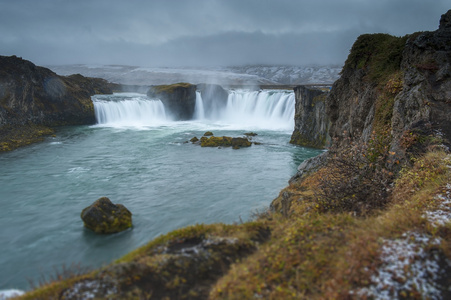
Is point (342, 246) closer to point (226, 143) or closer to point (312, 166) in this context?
point (312, 166)

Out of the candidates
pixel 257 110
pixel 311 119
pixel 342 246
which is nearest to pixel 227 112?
pixel 257 110

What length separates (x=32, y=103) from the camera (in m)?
39.3

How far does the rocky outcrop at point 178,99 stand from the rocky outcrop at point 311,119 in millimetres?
30243

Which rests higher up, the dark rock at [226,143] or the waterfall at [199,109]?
the waterfall at [199,109]

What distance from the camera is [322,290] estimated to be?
183 inches

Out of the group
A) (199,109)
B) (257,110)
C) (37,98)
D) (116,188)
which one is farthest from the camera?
(199,109)

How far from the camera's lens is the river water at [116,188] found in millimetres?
11039

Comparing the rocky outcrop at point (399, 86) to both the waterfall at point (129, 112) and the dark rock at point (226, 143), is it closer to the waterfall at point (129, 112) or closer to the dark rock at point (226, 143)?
the dark rock at point (226, 143)

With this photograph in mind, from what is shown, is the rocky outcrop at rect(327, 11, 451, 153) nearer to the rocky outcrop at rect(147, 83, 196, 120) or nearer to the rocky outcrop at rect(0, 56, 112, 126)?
the rocky outcrop at rect(0, 56, 112, 126)

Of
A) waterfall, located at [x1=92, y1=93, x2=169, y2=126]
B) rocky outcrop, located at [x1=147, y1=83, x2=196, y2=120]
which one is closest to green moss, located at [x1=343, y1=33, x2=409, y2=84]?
waterfall, located at [x1=92, y1=93, x2=169, y2=126]

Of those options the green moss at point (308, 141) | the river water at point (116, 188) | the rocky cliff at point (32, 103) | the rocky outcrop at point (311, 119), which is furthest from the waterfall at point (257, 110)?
the rocky cliff at point (32, 103)

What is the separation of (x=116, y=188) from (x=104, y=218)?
6153 millimetres

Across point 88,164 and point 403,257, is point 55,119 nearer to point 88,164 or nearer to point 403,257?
point 88,164

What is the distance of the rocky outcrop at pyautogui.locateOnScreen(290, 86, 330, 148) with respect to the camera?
31422 millimetres
